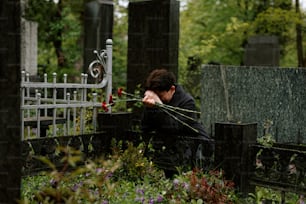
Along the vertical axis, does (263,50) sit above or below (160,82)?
above

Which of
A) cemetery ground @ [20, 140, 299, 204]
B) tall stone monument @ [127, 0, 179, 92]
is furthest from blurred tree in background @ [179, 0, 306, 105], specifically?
cemetery ground @ [20, 140, 299, 204]

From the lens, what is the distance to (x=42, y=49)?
655 inches

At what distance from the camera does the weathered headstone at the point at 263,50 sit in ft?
41.4

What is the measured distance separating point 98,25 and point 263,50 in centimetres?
408

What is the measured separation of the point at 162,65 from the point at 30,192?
3.86 metres

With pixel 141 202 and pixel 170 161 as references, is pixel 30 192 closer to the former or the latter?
pixel 141 202

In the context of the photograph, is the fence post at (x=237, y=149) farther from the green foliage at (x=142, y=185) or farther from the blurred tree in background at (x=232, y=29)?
the blurred tree in background at (x=232, y=29)

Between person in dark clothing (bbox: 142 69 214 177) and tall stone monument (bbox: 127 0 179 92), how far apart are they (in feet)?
6.53

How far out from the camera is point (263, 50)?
12.8m

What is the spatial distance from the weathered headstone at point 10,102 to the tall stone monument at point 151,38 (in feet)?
15.9

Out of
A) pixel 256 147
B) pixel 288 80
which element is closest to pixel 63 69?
pixel 288 80

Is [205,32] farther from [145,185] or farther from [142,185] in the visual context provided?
[145,185]

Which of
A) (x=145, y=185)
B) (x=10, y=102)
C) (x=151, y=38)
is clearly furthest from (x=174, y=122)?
(x=10, y=102)

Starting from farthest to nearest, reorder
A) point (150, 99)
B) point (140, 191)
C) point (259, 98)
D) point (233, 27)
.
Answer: point (233, 27), point (259, 98), point (150, 99), point (140, 191)
